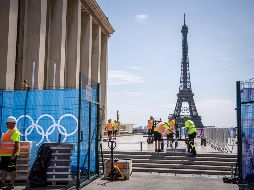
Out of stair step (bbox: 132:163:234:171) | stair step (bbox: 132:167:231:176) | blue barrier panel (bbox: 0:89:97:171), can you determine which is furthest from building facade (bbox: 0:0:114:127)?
stair step (bbox: 132:167:231:176)

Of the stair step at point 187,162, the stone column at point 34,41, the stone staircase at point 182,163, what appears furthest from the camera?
the stone column at point 34,41

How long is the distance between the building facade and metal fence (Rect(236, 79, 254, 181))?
1271 centimetres

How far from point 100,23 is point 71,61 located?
1240cm

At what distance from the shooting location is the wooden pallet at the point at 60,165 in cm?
1027

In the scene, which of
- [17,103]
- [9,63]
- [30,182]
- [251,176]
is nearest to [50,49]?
[9,63]

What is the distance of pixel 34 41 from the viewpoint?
23109mm

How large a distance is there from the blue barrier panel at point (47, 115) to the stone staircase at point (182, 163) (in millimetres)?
3349

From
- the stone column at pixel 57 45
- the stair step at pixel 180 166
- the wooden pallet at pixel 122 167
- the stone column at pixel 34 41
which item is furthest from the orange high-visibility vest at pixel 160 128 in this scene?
the stone column at pixel 57 45

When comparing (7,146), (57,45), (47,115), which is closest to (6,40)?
(57,45)

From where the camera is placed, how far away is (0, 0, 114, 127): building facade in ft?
66.2

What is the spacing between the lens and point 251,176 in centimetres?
1047

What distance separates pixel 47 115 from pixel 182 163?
21.3 feet

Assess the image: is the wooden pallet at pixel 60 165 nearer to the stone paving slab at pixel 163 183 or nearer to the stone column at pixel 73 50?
the stone paving slab at pixel 163 183

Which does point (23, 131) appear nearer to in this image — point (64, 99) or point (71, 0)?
point (64, 99)
